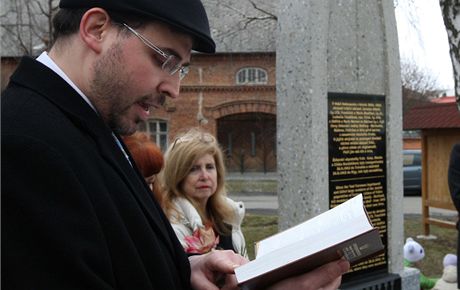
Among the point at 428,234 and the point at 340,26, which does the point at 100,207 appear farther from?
the point at 428,234

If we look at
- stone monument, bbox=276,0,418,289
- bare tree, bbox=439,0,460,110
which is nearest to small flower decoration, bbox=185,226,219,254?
stone monument, bbox=276,0,418,289

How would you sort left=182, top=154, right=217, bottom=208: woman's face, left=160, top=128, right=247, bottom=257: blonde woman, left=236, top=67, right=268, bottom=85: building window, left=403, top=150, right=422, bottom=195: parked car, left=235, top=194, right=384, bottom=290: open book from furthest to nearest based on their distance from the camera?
1. left=236, top=67, right=268, bottom=85: building window
2. left=403, top=150, right=422, bottom=195: parked car
3. left=182, top=154, right=217, bottom=208: woman's face
4. left=160, top=128, right=247, bottom=257: blonde woman
5. left=235, top=194, right=384, bottom=290: open book

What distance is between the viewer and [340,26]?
4168 millimetres

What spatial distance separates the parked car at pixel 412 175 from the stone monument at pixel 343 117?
1470 centimetres

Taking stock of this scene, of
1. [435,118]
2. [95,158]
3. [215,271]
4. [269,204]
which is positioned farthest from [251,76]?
[95,158]

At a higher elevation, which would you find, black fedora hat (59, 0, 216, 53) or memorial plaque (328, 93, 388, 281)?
black fedora hat (59, 0, 216, 53)

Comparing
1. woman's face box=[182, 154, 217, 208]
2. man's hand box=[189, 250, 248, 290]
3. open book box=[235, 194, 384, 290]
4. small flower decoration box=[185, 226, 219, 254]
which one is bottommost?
small flower decoration box=[185, 226, 219, 254]

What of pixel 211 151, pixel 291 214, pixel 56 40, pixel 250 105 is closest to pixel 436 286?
pixel 291 214

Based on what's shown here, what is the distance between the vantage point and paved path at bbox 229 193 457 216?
15047 mm

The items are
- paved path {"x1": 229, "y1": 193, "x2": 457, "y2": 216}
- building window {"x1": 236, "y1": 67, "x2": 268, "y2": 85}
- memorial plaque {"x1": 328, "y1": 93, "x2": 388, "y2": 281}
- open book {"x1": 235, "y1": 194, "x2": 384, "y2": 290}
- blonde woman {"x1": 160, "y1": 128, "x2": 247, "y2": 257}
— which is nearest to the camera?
open book {"x1": 235, "y1": 194, "x2": 384, "y2": 290}

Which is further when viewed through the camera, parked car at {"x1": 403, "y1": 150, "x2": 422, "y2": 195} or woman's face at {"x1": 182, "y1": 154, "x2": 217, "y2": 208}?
→ parked car at {"x1": 403, "y1": 150, "x2": 422, "y2": 195}

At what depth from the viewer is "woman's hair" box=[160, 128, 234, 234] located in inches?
129

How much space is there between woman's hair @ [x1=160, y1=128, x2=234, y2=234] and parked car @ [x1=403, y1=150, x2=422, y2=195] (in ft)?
54.0

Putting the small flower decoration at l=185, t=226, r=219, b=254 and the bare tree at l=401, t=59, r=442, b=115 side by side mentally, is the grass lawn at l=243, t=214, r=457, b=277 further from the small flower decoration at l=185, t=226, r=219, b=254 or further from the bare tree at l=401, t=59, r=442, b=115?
the bare tree at l=401, t=59, r=442, b=115
